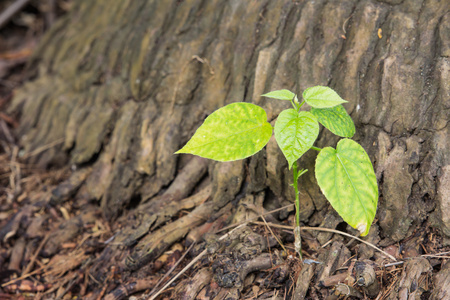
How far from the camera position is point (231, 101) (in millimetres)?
2227

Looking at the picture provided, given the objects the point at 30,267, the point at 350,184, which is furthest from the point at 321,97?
the point at 30,267

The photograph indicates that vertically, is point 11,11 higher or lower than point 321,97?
higher

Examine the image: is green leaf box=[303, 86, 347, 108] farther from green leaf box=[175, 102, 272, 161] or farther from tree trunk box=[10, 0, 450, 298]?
tree trunk box=[10, 0, 450, 298]

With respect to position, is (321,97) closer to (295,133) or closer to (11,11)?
(295,133)

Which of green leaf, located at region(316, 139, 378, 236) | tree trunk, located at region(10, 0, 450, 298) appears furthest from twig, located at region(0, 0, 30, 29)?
green leaf, located at region(316, 139, 378, 236)

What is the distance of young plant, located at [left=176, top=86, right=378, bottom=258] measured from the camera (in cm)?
146

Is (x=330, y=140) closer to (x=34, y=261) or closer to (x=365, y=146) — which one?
(x=365, y=146)

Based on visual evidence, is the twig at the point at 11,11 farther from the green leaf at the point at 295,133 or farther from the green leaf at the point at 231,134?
the green leaf at the point at 295,133

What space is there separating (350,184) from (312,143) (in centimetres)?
26

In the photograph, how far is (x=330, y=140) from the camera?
188 cm

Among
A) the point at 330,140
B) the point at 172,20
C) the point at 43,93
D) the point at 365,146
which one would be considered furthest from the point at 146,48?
the point at 365,146

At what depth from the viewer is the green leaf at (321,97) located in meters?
1.48

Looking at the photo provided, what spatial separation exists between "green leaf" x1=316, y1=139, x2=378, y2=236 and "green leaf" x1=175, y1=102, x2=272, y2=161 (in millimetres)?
285

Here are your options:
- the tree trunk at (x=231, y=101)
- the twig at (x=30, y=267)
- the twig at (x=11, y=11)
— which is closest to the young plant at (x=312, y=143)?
the tree trunk at (x=231, y=101)
